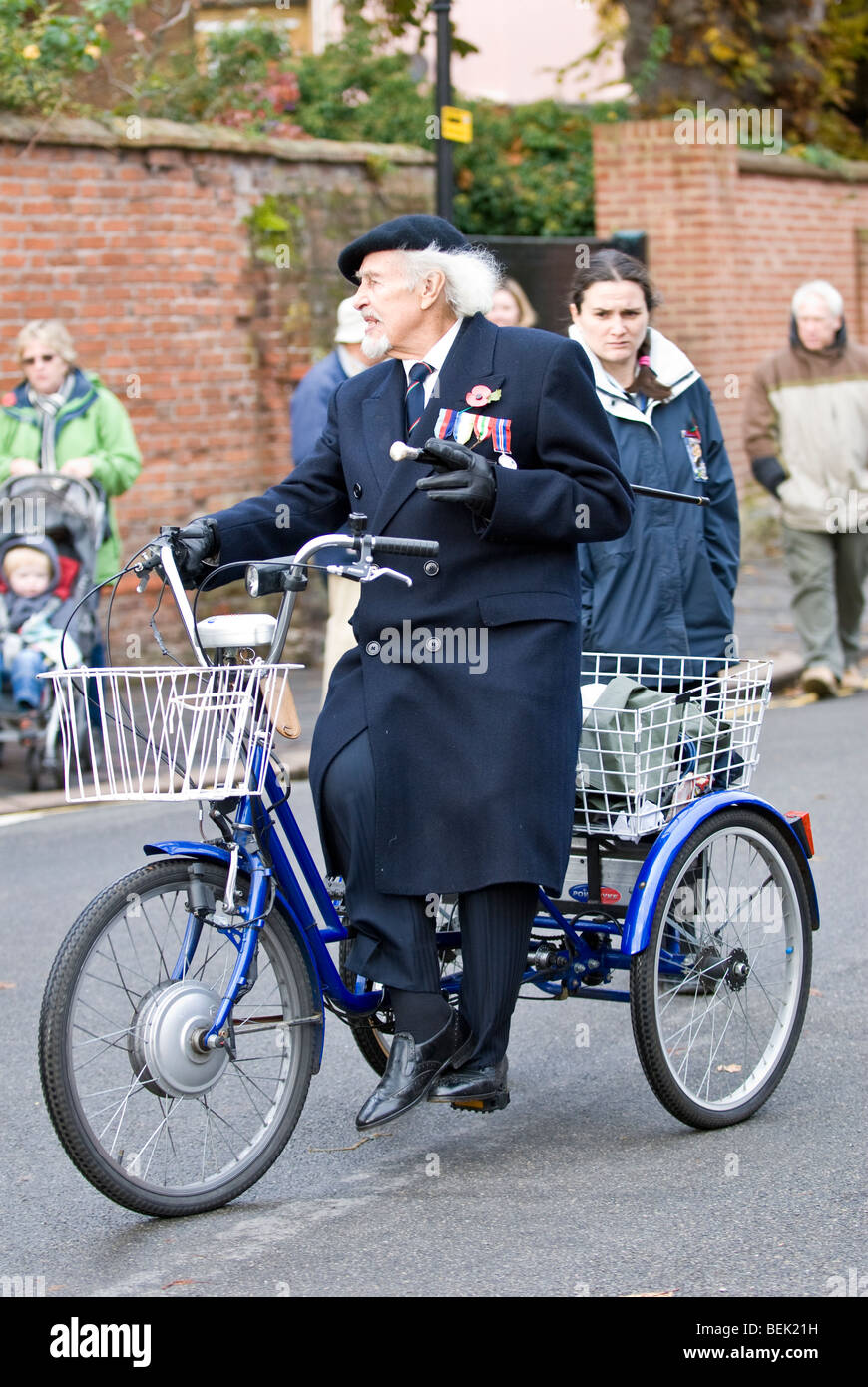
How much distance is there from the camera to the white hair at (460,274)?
382 cm

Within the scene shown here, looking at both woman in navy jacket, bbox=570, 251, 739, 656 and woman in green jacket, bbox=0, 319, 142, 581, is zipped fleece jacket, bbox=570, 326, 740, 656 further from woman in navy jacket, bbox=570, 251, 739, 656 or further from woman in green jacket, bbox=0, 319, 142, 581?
woman in green jacket, bbox=0, 319, 142, 581

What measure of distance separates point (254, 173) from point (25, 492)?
12.4 ft

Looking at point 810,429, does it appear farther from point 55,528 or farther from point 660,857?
point 660,857

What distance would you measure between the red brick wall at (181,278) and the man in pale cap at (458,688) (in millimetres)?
6636

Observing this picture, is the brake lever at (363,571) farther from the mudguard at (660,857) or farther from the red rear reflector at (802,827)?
the red rear reflector at (802,827)

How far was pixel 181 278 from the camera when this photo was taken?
11.0m

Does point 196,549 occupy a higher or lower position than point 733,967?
higher

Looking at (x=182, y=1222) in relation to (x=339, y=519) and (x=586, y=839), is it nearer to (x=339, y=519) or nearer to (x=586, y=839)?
(x=586, y=839)

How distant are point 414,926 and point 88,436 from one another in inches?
216

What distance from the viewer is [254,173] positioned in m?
11.4

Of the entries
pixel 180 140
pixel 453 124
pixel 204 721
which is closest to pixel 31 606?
pixel 453 124

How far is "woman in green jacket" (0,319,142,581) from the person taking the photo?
28.6ft

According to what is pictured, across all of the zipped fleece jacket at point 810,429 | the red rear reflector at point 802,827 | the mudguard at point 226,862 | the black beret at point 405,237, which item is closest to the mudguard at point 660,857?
the red rear reflector at point 802,827

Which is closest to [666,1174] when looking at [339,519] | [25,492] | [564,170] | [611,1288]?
[611,1288]
